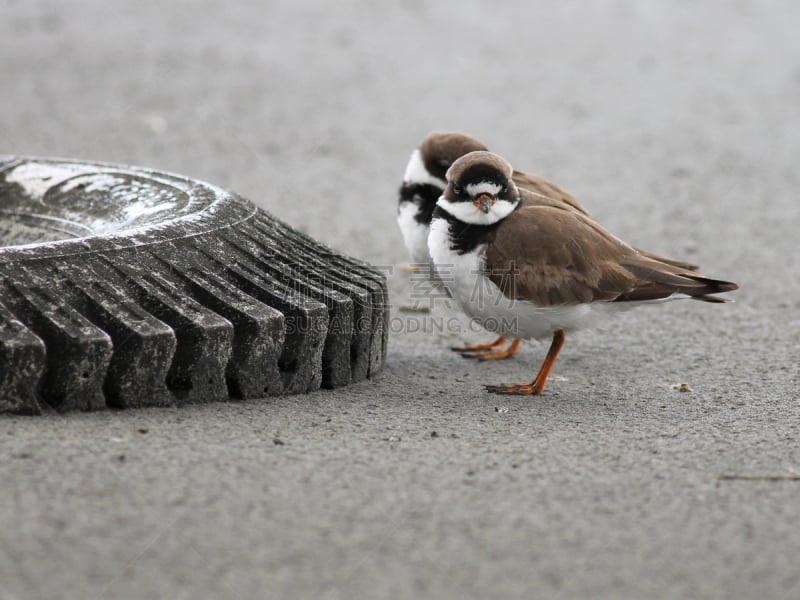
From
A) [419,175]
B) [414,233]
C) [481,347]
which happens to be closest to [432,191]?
[419,175]

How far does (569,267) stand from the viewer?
14.6ft

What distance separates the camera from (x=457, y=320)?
5.81 m

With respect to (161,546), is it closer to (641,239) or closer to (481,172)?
(481,172)

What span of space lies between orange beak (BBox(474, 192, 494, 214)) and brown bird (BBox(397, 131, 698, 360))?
2.57 ft

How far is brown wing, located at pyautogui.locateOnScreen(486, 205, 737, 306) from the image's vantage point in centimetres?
439

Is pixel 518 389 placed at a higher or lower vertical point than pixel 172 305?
lower

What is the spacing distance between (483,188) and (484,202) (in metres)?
0.06

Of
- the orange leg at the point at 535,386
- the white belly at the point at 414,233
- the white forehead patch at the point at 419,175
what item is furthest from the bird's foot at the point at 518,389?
the white forehead patch at the point at 419,175

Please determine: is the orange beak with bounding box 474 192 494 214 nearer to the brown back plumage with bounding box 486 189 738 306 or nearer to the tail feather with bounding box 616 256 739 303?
the brown back plumage with bounding box 486 189 738 306

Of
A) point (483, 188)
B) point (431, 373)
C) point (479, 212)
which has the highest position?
point (483, 188)

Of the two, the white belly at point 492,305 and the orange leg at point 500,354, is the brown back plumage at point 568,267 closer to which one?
the white belly at point 492,305

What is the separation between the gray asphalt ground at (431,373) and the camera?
2.60 meters

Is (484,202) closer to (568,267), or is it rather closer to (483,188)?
(483,188)

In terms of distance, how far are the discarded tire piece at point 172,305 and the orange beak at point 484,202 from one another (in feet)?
1.84
